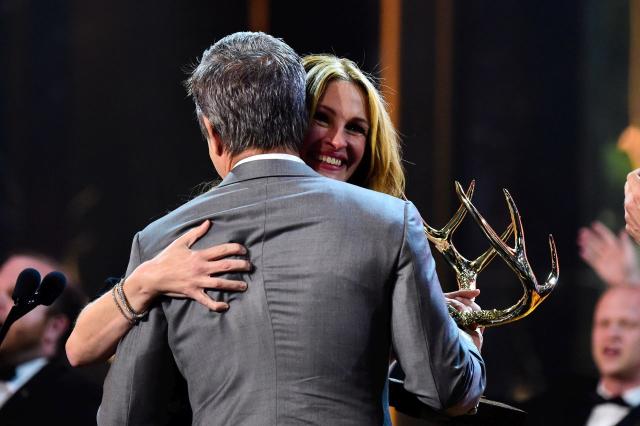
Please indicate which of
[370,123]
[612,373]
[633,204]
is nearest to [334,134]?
[370,123]

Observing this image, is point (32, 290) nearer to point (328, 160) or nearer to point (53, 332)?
point (328, 160)

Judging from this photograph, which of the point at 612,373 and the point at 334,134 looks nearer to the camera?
the point at 334,134

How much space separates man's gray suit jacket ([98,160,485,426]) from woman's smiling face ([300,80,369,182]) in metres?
0.55

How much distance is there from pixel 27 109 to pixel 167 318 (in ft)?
9.84

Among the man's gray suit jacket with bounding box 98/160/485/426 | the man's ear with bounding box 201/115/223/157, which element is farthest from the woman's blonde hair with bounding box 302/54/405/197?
the man's gray suit jacket with bounding box 98/160/485/426

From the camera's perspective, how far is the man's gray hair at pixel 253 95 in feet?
5.09

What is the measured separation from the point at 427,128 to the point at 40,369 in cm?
205

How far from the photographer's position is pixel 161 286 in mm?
1516

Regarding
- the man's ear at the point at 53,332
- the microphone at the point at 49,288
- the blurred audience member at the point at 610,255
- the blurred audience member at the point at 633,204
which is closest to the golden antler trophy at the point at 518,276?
the blurred audience member at the point at 633,204

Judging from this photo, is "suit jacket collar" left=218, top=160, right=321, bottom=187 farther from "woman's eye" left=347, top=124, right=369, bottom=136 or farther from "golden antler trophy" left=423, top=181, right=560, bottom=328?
"woman's eye" left=347, top=124, right=369, bottom=136

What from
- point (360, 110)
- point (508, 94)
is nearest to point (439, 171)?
point (508, 94)

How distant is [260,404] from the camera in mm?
1443

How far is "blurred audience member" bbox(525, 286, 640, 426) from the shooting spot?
3938mm

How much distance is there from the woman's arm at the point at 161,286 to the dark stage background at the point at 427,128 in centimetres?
276
